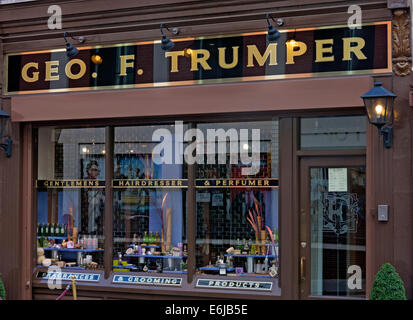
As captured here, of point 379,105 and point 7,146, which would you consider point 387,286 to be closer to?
point 379,105

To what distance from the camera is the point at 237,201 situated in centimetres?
789

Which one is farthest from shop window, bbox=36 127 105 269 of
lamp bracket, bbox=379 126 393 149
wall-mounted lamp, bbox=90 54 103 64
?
lamp bracket, bbox=379 126 393 149

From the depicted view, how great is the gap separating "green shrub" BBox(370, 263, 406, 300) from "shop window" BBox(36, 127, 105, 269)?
13.4 feet

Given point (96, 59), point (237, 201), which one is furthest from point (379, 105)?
point (96, 59)

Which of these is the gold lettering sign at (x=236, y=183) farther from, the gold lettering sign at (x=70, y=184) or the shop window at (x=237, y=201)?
the gold lettering sign at (x=70, y=184)

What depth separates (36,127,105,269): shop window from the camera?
27.8ft

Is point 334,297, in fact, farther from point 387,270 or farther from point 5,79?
point 5,79

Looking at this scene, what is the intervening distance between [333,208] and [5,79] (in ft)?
17.4

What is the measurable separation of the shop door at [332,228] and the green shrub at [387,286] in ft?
2.31

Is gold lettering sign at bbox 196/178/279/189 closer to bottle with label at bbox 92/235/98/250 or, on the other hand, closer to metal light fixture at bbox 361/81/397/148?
metal light fixture at bbox 361/81/397/148

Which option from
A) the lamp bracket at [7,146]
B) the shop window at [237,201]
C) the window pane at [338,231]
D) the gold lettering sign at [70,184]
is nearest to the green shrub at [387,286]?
the window pane at [338,231]

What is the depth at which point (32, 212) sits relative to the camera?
866 cm

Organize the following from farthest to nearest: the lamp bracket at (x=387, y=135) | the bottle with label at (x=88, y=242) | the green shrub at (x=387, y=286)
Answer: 1. the bottle with label at (x=88, y=242)
2. the lamp bracket at (x=387, y=135)
3. the green shrub at (x=387, y=286)

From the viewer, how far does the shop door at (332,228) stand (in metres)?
7.20
